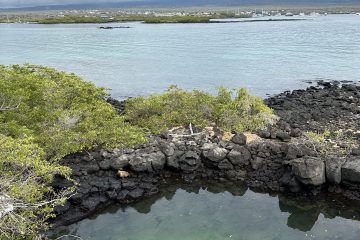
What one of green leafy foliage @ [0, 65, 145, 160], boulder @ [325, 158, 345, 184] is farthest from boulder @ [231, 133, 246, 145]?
green leafy foliage @ [0, 65, 145, 160]

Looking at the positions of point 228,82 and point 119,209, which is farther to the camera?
point 228,82

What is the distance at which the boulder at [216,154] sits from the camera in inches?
996

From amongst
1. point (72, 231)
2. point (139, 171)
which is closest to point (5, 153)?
point (72, 231)

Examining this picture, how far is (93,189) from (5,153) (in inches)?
259

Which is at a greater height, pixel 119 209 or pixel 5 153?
pixel 5 153

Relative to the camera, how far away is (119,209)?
874 inches

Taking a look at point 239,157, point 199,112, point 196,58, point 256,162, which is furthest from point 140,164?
point 196,58

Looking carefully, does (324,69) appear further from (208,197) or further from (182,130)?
(208,197)

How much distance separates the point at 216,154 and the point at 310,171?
555 centimetres

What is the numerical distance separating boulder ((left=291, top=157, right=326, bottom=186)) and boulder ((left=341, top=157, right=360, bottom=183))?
3.49 ft

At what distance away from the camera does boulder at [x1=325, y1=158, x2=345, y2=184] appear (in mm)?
22500

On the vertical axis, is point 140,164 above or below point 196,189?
above

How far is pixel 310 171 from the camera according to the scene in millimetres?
22203

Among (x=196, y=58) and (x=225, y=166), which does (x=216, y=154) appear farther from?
(x=196, y=58)
